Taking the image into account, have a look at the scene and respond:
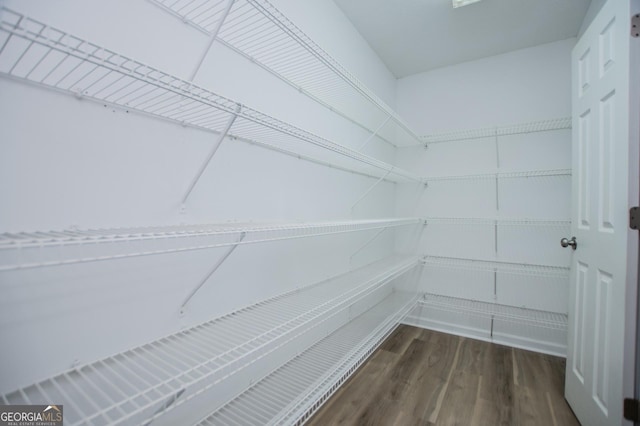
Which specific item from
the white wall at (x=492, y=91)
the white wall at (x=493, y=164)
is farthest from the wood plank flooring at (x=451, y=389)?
the white wall at (x=492, y=91)

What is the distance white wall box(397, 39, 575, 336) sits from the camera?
85.6 inches

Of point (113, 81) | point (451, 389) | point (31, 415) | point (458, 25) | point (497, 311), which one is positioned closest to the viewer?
point (31, 415)

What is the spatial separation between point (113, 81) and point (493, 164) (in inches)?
102

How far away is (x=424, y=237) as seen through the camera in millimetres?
2672

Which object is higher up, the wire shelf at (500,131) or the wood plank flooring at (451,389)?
the wire shelf at (500,131)

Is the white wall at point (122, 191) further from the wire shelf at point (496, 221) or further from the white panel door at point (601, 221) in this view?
the wire shelf at point (496, 221)

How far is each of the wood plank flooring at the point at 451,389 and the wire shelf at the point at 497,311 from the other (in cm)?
23

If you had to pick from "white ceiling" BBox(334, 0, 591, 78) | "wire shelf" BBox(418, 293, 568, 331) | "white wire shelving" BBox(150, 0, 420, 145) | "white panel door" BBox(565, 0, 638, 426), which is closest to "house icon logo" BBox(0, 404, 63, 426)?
"white wire shelving" BBox(150, 0, 420, 145)

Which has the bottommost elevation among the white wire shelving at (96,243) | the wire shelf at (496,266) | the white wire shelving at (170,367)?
the wire shelf at (496,266)

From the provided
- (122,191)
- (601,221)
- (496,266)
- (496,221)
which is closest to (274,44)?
(122,191)

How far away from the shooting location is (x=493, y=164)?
239 cm

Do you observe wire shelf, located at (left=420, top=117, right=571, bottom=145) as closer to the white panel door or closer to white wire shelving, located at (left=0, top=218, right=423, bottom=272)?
the white panel door

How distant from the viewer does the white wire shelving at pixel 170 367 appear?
2.11 ft

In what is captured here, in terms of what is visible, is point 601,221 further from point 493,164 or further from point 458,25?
point 458,25
